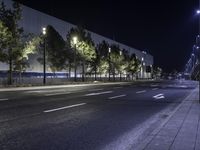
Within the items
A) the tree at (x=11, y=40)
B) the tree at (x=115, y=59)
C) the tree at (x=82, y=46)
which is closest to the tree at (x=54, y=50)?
the tree at (x=82, y=46)

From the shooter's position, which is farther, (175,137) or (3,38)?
(3,38)

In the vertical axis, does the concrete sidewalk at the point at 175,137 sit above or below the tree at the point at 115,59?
below

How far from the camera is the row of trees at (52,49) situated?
41781 mm

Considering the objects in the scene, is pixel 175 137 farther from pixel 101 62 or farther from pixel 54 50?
pixel 101 62

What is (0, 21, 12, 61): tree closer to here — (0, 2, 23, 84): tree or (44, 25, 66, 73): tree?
(0, 2, 23, 84): tree

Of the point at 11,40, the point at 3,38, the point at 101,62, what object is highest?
the point at 3,38

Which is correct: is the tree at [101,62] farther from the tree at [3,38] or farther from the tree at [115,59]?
the tree at [3,38]

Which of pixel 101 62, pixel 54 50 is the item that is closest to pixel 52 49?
pixel 54 50

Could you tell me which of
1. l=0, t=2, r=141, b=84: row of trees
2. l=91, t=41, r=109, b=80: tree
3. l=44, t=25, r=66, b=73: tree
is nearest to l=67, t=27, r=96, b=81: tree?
l=0, t=2, r=141, b=84: row of trees

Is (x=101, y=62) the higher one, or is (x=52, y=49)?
(x=52, y=49)

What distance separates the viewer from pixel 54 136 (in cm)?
905

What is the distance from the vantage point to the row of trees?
41781mm

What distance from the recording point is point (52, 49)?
5844 cm

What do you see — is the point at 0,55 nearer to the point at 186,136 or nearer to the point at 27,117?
the point at 27,117
